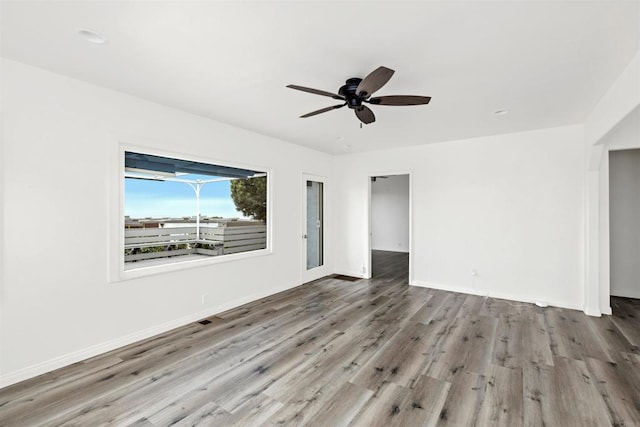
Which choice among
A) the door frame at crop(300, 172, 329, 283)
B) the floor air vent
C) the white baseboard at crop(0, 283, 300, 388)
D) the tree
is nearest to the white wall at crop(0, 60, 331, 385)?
the white baseboard at crop(0, 283, 300, 388)

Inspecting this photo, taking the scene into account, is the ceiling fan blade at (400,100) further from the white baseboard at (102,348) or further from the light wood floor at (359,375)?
the white baseboard at (102,348)

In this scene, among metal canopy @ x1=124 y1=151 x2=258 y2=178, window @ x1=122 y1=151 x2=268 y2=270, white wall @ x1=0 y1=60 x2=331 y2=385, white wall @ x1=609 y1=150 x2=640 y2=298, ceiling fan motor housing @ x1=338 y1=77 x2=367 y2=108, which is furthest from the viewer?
white wall @ x1=609 y1=150 x2=640 y2=298

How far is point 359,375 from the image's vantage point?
8.43ft

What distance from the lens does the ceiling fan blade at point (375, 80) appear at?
2.04 m

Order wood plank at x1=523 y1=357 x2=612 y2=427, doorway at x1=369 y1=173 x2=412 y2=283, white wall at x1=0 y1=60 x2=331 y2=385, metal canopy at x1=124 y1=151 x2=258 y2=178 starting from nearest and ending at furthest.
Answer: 1. wood plank at x1=523 y1=357 x2=612 y2=427
2. white wall at x1=0 y1=60 x2=331 y2=385
3. metal canopy at x1=124 y1=151 x2=258 y2=178
4. doorway at x1=369 y1=173 x2=412 y2=283

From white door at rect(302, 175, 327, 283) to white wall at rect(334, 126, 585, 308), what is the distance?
4.19 ft

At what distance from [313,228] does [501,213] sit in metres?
3.34

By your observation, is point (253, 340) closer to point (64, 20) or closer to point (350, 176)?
point (64, 20)

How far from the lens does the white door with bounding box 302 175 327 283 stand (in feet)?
18.6

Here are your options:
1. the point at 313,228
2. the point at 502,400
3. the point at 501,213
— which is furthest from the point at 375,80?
the point at 313,228

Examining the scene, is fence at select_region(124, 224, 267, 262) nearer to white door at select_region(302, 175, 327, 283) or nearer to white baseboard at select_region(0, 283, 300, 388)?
white baseboard at select_region(0, 283, 300, 388)

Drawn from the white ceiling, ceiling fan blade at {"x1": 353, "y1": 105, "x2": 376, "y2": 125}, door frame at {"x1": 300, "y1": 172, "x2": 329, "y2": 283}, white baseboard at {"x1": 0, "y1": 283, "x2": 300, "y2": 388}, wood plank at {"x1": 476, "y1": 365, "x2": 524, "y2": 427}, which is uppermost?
the white ceiling

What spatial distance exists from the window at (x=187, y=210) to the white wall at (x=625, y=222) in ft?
18.7

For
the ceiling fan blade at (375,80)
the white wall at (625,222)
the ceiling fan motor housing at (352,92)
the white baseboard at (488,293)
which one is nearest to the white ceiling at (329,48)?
the ceiling fan motor housing at (352,92)
